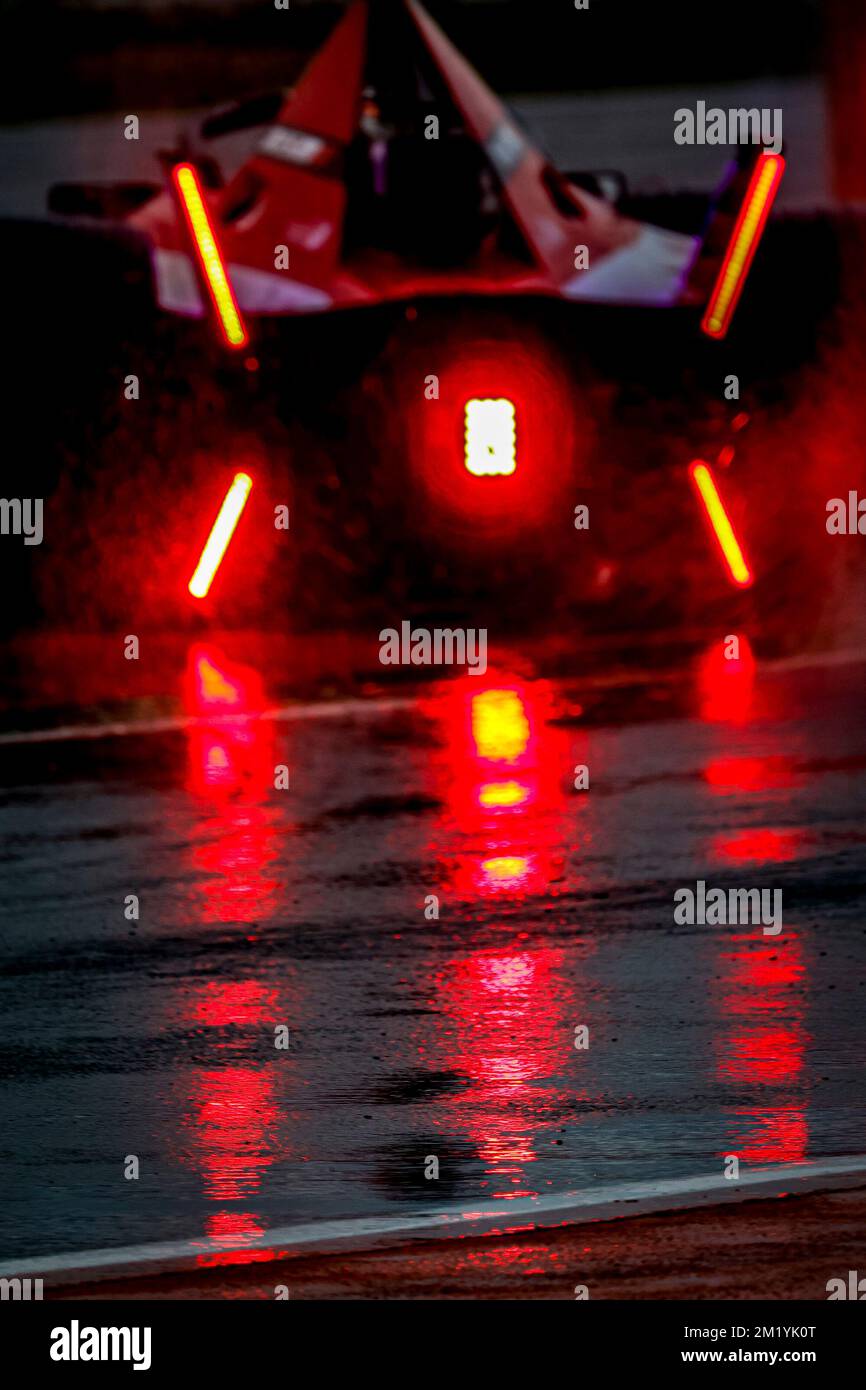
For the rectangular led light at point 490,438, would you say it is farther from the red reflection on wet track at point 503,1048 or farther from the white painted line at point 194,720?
the red reflection on wet track at point 503,1048

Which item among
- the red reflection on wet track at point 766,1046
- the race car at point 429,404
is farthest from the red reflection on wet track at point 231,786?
the red reflection on wet track at point 766,1046

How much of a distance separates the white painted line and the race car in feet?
9.56

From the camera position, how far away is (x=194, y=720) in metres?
14.1

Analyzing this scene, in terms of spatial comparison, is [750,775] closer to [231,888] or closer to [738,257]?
[231,888]

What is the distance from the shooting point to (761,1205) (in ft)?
21.0

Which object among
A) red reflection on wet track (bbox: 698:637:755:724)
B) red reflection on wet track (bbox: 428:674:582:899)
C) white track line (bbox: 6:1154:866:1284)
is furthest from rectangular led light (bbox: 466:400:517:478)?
white track line (bbox: 6:1154:866:1284)

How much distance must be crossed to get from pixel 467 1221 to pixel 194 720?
787 centimetres

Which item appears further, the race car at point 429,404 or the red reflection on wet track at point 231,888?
the race car at point 429,404

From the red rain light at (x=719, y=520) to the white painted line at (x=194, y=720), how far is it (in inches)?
138

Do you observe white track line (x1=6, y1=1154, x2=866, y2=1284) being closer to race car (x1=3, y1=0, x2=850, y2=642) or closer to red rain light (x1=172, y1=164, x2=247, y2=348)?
race car (x1=3, y1=0, x2=850, y2=642)

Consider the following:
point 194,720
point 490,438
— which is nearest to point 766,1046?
point 194,720

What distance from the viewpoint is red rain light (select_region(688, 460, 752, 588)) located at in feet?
57.0

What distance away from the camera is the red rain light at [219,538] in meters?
17.1
